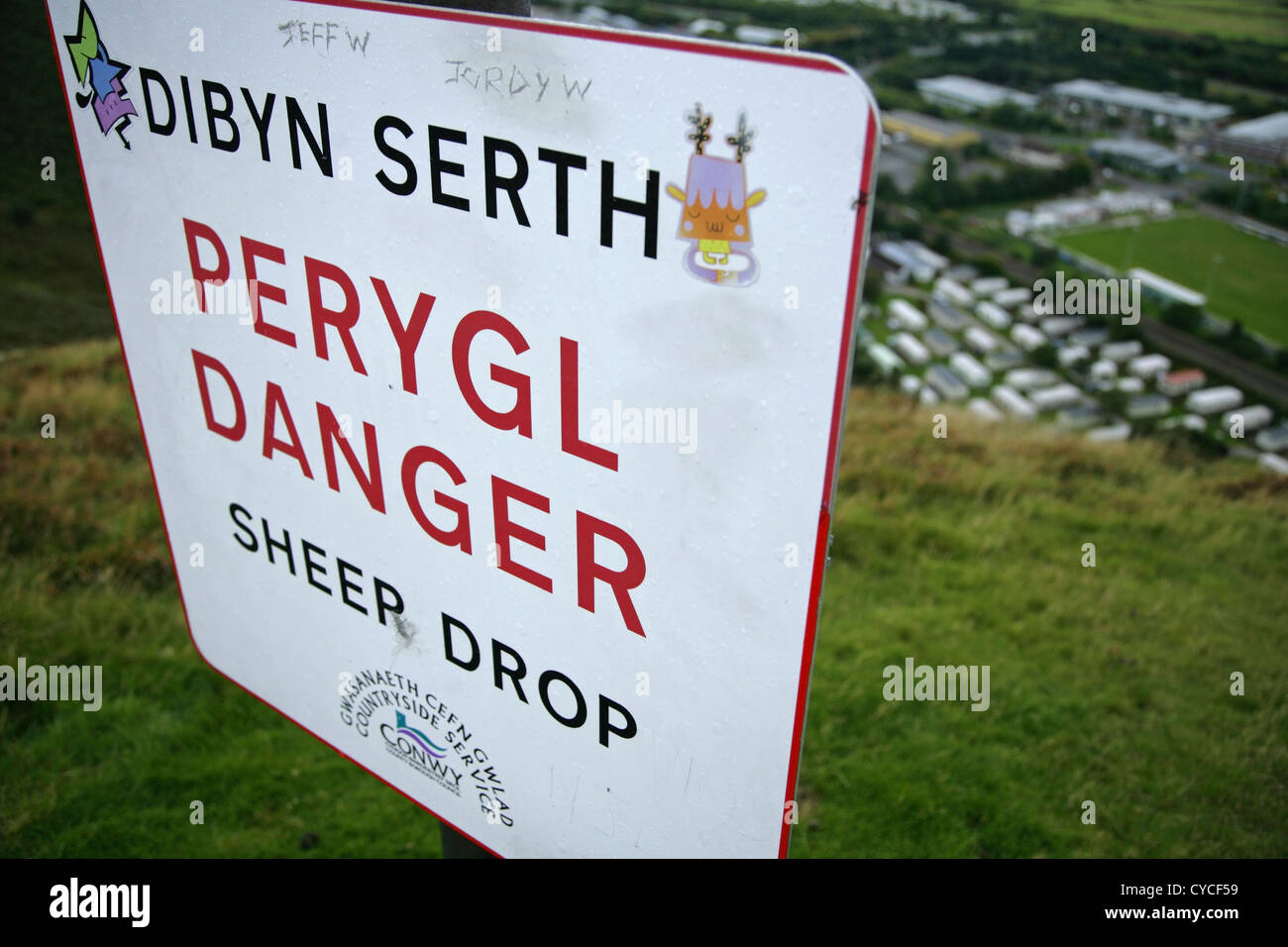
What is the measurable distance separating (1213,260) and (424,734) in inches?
1591

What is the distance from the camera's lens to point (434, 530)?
1.56m

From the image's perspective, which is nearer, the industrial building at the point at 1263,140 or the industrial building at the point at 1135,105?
the industrial building at the point at 1263,140

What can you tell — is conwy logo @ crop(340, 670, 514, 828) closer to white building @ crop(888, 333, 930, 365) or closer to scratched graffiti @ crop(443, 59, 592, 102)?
scratched graffiti @ crop(443, 59, 592, 102)

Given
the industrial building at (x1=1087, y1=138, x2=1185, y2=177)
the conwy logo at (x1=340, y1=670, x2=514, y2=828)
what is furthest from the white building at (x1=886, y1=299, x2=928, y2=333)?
the conwy logo at (x1=340, y1=670, x2=514, y2=828)

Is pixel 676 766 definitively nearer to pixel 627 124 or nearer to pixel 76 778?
pixel 627 124

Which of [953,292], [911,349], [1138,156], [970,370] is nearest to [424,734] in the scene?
[970,370]

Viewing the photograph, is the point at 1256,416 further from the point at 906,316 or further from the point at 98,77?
the point at 98,77

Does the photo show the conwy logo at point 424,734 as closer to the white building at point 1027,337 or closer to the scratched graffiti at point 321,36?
the scratched graffiti at point 321,36

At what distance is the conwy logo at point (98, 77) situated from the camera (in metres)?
1.60

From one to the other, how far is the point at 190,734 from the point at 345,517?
2550mm

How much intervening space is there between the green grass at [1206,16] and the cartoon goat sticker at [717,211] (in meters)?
39.0

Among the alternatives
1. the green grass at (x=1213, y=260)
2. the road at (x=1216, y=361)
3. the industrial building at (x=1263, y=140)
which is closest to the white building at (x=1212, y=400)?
the road at (x=1216, y=361)

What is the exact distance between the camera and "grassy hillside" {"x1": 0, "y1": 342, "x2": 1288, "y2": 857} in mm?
3248

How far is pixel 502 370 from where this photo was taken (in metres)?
1.33
